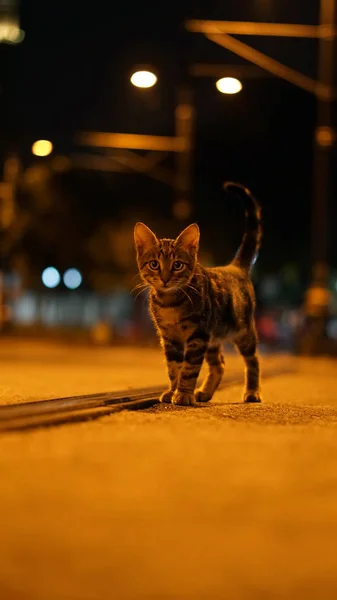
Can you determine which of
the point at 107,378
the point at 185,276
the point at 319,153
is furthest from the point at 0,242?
the point at 185,276

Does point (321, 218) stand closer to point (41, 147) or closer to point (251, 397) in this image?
point (41, 147)

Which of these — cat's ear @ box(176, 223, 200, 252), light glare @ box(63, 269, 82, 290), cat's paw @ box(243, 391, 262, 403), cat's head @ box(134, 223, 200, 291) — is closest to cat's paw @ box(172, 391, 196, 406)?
cat's head @ box(134, 223, 200, 291)

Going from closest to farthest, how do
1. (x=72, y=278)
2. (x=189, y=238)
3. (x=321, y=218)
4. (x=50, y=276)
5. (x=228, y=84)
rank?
(x=189, y=238)
(x=228, y=84)
(x=321, y=218)
(x=50, y=276)
(x=72, y=278)

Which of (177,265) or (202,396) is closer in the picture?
(177,265)

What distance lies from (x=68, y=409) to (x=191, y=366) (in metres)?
1.55

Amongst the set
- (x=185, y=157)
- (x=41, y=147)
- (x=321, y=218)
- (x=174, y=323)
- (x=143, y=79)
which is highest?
(x=41, y=147)

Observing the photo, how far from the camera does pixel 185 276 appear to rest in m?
9.65

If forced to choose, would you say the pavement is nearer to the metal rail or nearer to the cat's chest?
the metal rail

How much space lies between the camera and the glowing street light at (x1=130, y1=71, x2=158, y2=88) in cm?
2687

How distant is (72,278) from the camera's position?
66.2m

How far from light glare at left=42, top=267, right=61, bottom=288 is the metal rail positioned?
52.4 meters

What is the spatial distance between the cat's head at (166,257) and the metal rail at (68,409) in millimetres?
1028

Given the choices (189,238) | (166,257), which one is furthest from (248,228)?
(166,257)

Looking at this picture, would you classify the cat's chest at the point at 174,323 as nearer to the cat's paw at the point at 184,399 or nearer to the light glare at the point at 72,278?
the cat's paw at the point at 184,399
